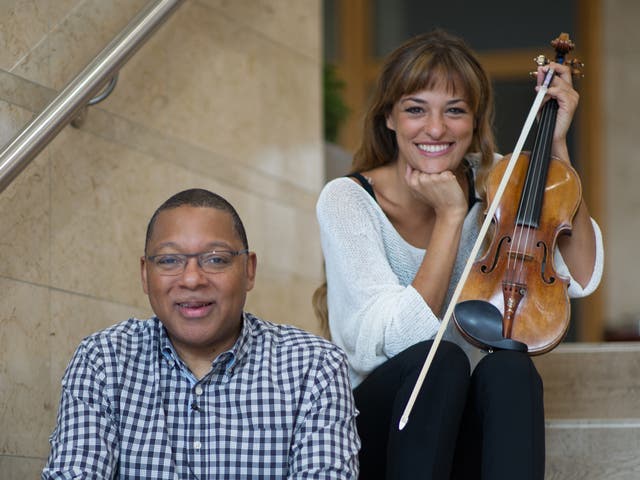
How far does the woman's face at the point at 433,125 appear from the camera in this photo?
2631 mm

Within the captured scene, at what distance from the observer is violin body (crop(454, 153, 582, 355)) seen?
7.63ft

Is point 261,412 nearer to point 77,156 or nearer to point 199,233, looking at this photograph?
point 199,233

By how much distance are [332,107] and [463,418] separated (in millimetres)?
2545

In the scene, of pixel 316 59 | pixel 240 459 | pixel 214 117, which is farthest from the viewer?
pixel 316 59

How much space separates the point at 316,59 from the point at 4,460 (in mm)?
1983

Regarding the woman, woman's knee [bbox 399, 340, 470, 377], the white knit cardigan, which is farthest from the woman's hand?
woman's knee [bbox 399, 340, 470, 377]

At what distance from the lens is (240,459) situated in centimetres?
208

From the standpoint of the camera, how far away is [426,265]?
8.20ft

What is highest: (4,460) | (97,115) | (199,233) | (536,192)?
(97,115)

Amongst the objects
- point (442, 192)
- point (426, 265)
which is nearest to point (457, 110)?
point (442, 192)

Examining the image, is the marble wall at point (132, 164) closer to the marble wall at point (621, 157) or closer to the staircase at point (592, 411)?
the staircase at point (592, 411)

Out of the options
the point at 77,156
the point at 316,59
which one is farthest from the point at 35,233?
the point at 316,59

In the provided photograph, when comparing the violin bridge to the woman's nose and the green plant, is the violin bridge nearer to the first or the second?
the woman's nose

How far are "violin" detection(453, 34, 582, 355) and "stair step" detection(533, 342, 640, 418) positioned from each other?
631 mm
